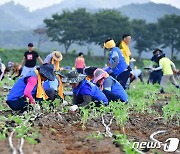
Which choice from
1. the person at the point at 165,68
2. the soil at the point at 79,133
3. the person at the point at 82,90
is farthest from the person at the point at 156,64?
the person at the point at 82,90

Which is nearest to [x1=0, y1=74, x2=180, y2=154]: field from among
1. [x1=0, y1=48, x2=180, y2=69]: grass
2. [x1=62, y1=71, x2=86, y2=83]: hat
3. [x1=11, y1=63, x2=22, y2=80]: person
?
[x1=62, y1=71, x2=86, y2=83]: hat

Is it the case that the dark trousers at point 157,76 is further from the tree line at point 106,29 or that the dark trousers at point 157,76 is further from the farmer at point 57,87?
the tree line at point 106,29

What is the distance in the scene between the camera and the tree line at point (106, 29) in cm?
5144

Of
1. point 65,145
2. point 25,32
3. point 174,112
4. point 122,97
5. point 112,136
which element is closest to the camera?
point 65,145

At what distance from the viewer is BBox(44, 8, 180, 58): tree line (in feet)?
169

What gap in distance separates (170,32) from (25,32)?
81.1 meters

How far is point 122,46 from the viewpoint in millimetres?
9469

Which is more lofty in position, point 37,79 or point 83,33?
point 83,33

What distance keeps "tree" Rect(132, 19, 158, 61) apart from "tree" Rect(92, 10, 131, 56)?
10.1 feet

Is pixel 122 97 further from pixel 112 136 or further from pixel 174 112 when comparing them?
pixel 112 136

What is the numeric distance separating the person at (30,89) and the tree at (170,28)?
5027 cm

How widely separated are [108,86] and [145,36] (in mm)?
49098

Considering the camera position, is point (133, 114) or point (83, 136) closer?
point (83, 136)

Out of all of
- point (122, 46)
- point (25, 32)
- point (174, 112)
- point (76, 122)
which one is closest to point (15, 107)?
point (76, 122)
